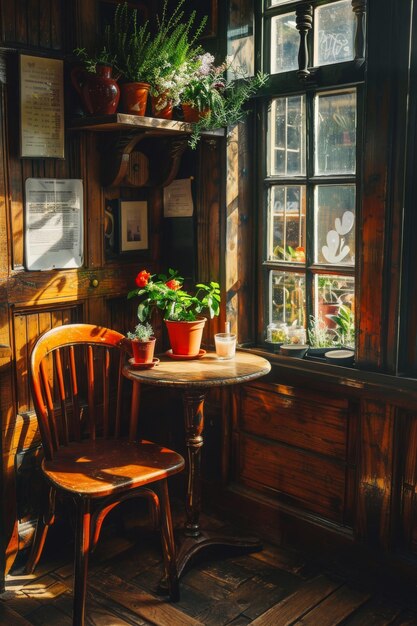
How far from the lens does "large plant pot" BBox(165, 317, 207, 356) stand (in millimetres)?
3004

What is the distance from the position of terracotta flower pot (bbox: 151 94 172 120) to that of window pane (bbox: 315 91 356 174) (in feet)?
2.09

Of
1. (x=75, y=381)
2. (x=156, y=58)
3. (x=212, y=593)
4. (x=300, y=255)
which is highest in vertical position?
(x=156, y=58)

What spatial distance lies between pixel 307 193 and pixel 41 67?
124 centimetres

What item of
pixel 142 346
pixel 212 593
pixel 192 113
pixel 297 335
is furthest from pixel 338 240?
pixel 212 593

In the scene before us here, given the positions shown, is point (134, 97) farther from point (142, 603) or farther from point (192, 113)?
point (142, 603)

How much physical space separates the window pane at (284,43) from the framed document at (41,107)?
939 millimetres

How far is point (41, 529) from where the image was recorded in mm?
2889

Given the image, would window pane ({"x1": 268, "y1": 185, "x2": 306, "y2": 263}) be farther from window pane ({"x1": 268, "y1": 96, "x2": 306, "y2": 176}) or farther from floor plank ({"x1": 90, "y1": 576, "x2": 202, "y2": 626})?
floor plank ({"x1": 90, "y1": 576, "x2": 202, "y2": 626})

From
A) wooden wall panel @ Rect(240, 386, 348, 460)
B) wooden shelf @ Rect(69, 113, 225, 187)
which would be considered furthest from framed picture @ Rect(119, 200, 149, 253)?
wooden wall panel @ Rect(240, 386, 348, 460)

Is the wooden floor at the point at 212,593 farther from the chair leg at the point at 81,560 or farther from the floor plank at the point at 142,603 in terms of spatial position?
the chair leg at the point at 81,560

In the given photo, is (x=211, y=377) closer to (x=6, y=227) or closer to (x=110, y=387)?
(x=110, y=387)

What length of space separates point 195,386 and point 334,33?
156 cm

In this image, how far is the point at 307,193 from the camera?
3.07m

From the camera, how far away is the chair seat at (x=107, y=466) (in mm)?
2539
